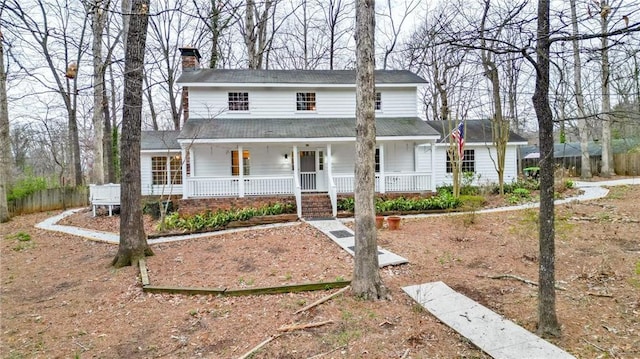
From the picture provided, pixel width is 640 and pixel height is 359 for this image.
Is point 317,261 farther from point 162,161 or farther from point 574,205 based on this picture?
point 162,161

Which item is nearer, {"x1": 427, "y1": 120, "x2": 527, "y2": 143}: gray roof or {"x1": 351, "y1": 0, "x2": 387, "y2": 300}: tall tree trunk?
{"x1": 351, "y1": 0, "x2": 387, "y2": 300}: tall tree trunk

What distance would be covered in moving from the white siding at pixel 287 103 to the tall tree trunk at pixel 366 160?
11.2 metres

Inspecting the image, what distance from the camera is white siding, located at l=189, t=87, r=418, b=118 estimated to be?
15531 mm

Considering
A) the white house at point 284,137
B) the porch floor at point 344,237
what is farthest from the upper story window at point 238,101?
the porch floor at point 344,237

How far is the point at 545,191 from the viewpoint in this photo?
4008 mm

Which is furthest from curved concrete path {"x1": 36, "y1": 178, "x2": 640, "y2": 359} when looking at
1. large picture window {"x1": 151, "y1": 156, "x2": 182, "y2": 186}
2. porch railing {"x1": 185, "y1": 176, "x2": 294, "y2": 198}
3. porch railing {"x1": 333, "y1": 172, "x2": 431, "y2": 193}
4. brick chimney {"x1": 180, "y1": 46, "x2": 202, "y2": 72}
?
brick chimney {"x1": 180, "y1": 46, "x2": 202, "y2": 72}

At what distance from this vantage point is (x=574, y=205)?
11.2m

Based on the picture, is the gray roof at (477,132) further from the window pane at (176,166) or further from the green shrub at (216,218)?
the window pane at (176,166)

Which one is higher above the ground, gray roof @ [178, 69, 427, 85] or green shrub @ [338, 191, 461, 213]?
gray roof @ [178, 69, 427, 85]

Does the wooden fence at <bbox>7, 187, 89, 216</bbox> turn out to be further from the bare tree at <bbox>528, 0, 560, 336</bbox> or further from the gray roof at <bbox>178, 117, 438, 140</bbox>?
the bare tree at <bbox>528, 0, 560, 336</bbox>

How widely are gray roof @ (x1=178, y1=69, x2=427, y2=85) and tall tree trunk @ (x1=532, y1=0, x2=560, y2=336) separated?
12.5 metres

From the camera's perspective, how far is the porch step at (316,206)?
12063 millimetres

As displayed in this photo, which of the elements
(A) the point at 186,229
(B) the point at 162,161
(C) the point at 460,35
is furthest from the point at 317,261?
(B) the point at 162,161

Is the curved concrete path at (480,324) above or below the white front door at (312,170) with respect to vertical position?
below
